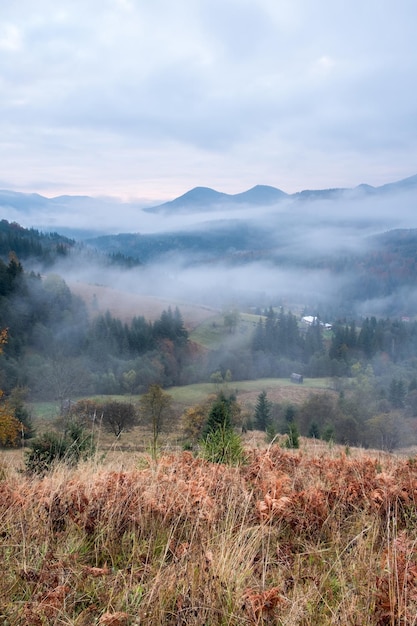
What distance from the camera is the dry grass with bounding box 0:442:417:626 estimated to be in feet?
9.39

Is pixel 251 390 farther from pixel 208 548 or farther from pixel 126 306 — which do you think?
pixel 208 548

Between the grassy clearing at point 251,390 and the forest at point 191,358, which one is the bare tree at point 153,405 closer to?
the forest at point 191,358

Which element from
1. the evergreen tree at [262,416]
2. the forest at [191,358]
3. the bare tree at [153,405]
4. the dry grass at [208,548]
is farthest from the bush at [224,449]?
the evergreen tree at [262,416]

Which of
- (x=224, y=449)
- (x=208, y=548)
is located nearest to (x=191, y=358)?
(x=224, y=449)

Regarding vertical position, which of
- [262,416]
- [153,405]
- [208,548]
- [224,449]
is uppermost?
[208,548]

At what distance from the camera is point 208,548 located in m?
3.62

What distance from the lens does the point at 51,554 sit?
3576 millimetres

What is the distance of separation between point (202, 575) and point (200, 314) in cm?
14337

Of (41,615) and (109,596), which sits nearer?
(41,615)

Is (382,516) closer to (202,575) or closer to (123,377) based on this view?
(202,575)

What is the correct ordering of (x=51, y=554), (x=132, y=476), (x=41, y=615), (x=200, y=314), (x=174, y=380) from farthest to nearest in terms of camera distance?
1. (x=200, y=314)
2. (x=174, y=380)
3. (x=132, y=476)
4. (x=51, y=554)
5. (x=41, y=615)

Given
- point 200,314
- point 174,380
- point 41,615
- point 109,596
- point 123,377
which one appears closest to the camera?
point 41,615

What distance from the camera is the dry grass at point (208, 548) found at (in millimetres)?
2861

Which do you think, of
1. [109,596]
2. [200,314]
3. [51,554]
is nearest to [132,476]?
[51,554]
